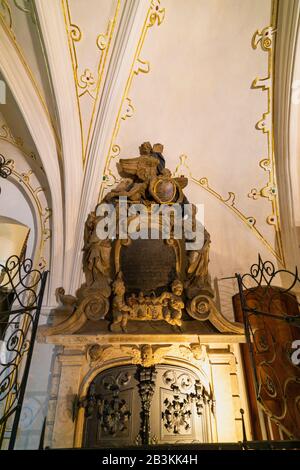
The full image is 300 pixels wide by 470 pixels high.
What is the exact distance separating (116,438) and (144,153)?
156 inches

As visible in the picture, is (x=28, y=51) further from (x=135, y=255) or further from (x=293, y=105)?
(x=293, y=105)

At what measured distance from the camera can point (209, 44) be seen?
3873mm

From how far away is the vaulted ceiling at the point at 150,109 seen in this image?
140 inches

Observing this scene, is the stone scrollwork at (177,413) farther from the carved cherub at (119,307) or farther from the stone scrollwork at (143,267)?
the carved cherub at (119,307)

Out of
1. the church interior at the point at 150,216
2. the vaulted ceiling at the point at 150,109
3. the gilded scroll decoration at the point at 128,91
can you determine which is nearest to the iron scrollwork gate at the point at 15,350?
the church interior at the point at 150,216

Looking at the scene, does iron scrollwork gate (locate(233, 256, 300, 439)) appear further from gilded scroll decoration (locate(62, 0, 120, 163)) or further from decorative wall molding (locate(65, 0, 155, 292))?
gilded scroll decoration (locate(62, 0, 120, 163))

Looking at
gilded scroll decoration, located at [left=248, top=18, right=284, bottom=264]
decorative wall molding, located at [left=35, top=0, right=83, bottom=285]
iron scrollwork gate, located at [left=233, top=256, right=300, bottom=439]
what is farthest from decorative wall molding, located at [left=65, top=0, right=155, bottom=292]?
iron scrollwork gate, located at [left=233, top=256, right=300, bottom=439]

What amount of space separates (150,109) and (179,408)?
14.1ft

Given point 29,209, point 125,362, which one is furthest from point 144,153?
point 125,362

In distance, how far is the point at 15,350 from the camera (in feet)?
7.22

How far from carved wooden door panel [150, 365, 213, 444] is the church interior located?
16mm

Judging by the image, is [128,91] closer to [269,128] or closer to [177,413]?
[269,128]

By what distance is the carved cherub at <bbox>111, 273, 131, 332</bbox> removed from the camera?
337 cm

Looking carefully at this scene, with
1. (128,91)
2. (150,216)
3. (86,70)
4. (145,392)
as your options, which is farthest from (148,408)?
(86,70)
